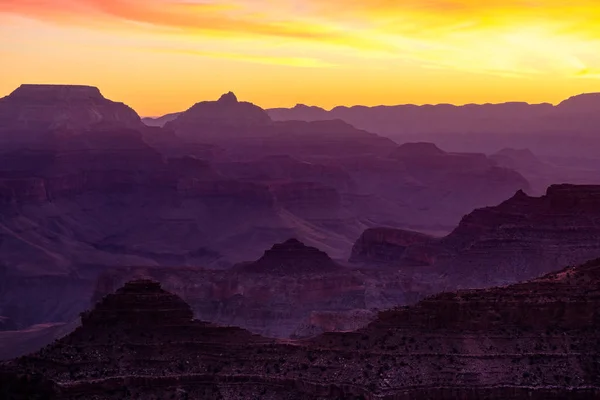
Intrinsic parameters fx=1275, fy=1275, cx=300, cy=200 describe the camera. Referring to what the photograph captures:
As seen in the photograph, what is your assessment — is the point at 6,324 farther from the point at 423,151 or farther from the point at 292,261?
the point at 423,151

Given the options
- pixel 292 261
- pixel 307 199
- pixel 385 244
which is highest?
pixel 307 199

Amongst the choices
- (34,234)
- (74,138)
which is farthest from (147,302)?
(74,138)

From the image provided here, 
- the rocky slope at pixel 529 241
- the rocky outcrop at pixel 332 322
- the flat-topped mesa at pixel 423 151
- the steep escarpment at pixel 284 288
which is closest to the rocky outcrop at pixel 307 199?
the flat-topped mesa at pixel 423 151

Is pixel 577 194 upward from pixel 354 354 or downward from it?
upward

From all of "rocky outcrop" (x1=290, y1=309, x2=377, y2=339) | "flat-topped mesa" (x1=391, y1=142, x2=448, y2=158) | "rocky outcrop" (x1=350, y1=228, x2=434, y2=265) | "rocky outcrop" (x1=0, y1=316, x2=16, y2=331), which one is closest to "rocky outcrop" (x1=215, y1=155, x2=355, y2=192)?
"flat-topped mesa" (x1=391, y1=142, x2=448, y2=158)

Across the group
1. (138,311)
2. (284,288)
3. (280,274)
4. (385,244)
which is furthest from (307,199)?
(138,311)

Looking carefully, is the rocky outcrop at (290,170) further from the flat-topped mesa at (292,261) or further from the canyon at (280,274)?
the flat-topped mesa at (292,261)

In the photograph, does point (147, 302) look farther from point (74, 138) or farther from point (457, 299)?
point (74, 138)
